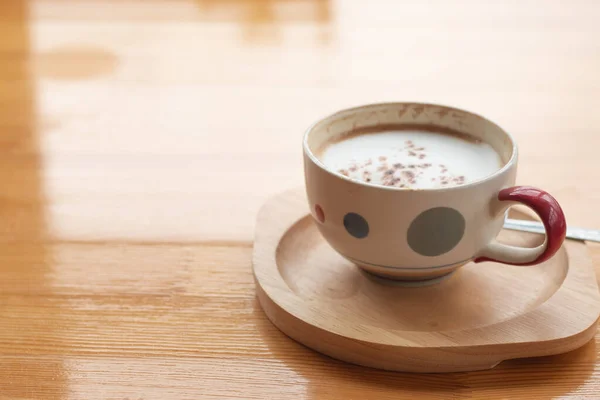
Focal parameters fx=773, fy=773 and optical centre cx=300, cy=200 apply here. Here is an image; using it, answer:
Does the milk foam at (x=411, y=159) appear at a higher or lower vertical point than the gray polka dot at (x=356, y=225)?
higher

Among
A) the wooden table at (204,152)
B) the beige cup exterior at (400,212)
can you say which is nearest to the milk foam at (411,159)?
the beige cup exterior at (400,212)

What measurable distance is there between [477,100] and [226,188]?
41 cm

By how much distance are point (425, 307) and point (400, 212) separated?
0.09m

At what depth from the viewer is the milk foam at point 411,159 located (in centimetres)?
58

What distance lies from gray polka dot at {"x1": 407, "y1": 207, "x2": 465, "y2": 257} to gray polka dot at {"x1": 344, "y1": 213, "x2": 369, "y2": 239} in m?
0.03

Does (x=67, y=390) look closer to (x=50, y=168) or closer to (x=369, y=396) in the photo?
(x=369, y=396)

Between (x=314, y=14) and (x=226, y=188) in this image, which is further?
(x=314, y=14)

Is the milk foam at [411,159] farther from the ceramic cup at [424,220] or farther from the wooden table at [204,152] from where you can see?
the wooden table at [204,152]

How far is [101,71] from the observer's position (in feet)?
3.74

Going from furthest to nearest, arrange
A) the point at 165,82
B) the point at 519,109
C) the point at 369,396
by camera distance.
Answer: the point at 165,82 < the point at 519,109 < the point at 369,396

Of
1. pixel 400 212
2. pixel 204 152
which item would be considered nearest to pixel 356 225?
pixel 400 212

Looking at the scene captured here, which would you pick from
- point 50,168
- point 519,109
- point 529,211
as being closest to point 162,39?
point 50,168

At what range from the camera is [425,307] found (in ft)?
1.90

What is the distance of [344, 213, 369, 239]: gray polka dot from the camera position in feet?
1.79
